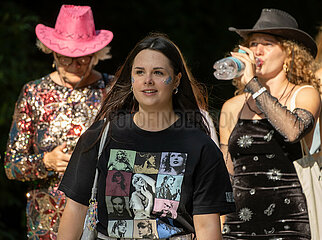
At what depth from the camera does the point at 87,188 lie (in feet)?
9.32

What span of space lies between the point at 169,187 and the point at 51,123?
1.41m

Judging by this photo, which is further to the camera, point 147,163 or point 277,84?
point 277,84

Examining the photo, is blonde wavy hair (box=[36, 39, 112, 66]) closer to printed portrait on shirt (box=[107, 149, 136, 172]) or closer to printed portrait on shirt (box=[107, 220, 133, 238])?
printed portrait on shirt (box=[107, 149, 136, 172])

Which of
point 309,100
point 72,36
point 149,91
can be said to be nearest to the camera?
point 149,91

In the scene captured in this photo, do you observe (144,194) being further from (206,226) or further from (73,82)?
(73,82)

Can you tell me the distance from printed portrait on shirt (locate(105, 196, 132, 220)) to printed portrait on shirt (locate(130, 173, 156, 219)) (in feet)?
0.08

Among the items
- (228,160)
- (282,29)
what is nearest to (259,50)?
(282,29)

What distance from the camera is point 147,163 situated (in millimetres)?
2748

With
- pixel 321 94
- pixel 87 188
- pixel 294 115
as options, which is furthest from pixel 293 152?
pixel 87 188

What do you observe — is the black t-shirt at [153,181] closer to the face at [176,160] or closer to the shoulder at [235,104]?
the face at [176,160]

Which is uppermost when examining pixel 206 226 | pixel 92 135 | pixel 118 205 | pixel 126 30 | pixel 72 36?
pixel 126 30

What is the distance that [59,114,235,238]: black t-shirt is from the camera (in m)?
2.70

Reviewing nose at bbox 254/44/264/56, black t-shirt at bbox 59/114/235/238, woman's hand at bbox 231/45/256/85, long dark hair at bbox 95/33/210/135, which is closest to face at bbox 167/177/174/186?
black t-shirt at bbox 59/114/235/238

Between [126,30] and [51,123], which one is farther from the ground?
[126,30]
